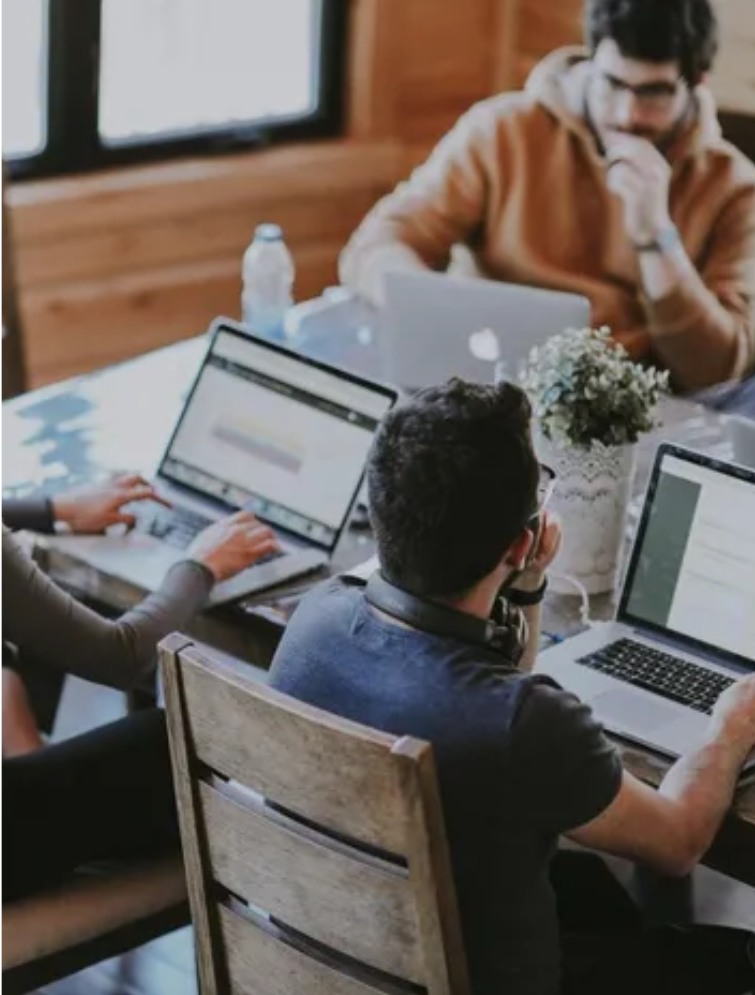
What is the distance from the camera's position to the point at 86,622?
8.21 ft

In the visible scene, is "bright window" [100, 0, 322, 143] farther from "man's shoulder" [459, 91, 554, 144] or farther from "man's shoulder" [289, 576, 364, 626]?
"man's shoulder" [289, 576, 364, 626]

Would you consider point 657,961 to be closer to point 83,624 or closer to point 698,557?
point 698,557

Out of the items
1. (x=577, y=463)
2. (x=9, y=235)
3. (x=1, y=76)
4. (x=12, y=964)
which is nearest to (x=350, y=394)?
(x=577, y=463)

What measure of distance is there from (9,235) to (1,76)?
1.02m

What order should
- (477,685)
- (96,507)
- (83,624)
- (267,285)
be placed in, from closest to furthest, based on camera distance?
(477,685), (83,624), (96,507), (267,285)

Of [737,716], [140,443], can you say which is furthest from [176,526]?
[737,716]

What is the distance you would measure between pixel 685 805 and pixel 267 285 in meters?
1.59

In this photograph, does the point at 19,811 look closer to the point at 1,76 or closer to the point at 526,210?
the point at 526,210

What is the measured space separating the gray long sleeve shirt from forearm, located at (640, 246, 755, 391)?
47.3 inches

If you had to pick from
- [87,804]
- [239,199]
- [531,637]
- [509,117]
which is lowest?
[87,804]

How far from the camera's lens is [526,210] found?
380 cm

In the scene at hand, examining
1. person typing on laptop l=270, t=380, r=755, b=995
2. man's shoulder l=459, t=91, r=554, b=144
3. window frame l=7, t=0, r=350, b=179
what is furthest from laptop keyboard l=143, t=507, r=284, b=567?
window frame l=7, t=0, r=350, b=179

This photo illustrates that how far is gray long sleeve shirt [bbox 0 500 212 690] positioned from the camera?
247cm

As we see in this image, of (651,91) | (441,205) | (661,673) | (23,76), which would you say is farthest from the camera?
(23,76)
